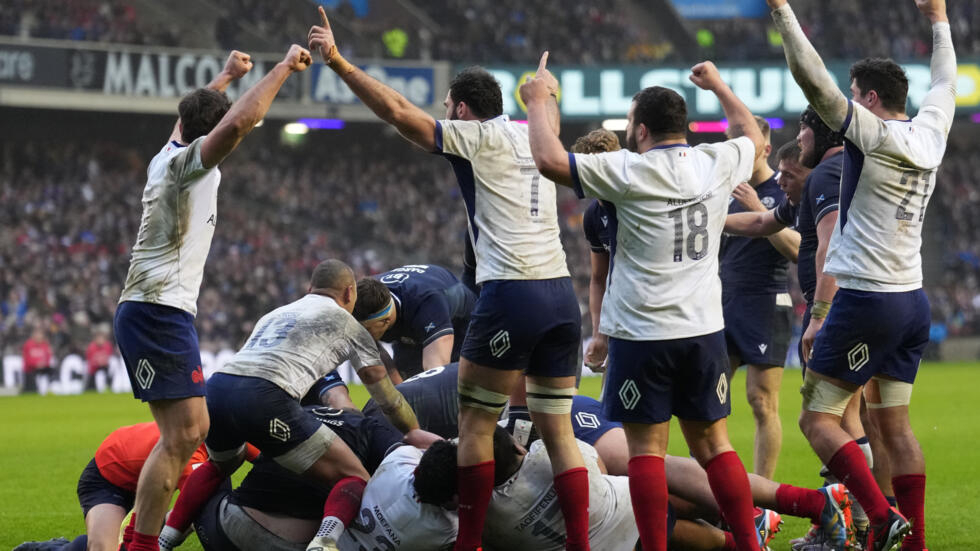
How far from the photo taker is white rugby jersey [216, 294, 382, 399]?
234 inches

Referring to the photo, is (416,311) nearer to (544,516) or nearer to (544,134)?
(544,516)

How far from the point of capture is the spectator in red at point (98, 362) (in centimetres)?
2277

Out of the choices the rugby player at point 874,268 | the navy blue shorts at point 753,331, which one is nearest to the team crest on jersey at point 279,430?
the rugby player at point 874,268

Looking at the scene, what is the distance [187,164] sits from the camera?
5.75 metres

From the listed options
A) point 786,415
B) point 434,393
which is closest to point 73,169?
point 786,415

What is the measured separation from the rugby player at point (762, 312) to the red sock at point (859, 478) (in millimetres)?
1825

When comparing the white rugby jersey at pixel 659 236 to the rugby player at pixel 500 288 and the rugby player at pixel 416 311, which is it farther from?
the rugby player at pixel 416 311

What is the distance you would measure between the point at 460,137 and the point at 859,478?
2491 millimetres

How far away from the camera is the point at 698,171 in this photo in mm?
5203

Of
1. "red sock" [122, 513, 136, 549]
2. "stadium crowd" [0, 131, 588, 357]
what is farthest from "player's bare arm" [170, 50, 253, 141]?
"stadium crowd" [0, 131, 588, 357]

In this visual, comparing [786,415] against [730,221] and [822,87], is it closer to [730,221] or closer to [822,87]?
[730,221]

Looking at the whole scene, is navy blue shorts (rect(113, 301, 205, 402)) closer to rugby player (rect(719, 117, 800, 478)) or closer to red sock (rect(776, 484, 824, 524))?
red sock (rect(776, 484, 824, 524))

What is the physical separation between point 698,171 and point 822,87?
0.69m

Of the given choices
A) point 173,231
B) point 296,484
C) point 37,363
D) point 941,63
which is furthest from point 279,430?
point 37,363
